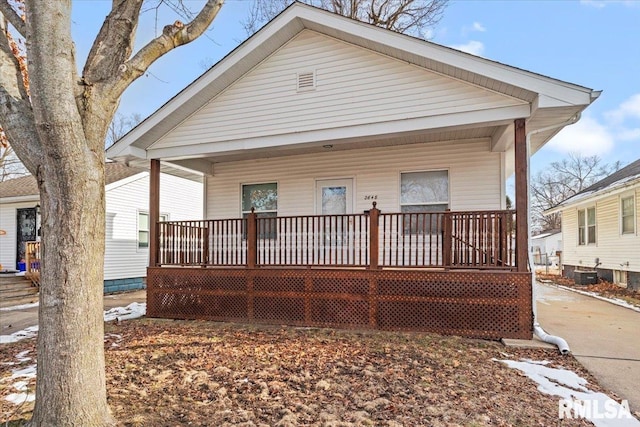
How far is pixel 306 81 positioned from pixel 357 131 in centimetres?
143

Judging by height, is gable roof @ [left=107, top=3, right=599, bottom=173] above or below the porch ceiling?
above

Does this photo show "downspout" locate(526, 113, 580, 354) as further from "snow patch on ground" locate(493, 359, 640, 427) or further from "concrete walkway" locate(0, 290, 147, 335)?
"concrete walkway" locate(0, 290, 147, 335)

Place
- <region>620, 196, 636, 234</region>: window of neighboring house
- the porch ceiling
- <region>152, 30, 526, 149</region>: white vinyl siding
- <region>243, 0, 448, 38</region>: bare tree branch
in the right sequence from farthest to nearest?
1. <region>243, 0, 448, 38</region>: bare tree branch
2. <region>620, 196, 636, 234</region>: window of neighboring house
3. the porch ceiling
4. <region>152, 30, 526, 149</region>: white vinyl siding

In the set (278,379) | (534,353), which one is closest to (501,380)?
(534,353)

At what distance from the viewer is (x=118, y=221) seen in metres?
13.0

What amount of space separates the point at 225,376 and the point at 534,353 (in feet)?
13.1

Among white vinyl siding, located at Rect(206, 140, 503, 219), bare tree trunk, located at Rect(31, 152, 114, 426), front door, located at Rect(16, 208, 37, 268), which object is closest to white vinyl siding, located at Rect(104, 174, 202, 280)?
front door, located at Rect(16, 208, 37, 268)

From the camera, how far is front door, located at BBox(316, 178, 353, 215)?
8.41m

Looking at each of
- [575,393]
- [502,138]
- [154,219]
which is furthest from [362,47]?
[575,393]

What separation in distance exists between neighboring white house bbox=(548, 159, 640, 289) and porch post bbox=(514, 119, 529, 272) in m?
6.95

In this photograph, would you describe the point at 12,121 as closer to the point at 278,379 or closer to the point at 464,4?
the point at 278,379

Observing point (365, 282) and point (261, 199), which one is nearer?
point (365, 282)

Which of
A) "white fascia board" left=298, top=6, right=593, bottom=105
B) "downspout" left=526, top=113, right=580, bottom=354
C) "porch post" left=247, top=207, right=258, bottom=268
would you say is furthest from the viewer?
"porch post" left=247, top=207, right=258, bottom=268

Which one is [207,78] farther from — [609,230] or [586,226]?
[586,226]
